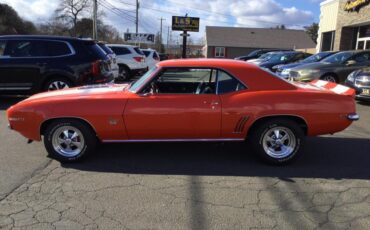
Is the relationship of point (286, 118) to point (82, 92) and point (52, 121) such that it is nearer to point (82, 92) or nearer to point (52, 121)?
point (82, 92)

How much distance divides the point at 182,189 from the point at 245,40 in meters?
59.3

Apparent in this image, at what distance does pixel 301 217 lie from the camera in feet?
12.1

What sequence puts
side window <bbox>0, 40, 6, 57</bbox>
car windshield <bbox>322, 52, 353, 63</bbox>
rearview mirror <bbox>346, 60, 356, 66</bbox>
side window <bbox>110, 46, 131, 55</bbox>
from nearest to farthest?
side window <bbox>0, 40, 6, 57</bbox>
rearview mirror <bbox>346, 60, 356, 66</bbox>
car windshield <bbox>322, 52, 353, 63</bbox>
side window <bbox>110, 46, 131, 55</bbox>

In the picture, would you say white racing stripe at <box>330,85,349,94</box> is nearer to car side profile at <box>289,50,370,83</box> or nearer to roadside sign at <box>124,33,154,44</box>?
car side profile at <box>289,50,370,83</box>

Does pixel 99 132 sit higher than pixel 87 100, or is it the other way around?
pixel 87 100

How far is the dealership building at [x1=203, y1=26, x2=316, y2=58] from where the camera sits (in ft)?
198

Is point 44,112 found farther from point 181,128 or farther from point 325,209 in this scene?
point 325,209

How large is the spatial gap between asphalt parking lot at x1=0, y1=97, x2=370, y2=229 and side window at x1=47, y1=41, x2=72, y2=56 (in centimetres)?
387

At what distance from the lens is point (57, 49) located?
31.1ft

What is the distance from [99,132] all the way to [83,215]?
159cm

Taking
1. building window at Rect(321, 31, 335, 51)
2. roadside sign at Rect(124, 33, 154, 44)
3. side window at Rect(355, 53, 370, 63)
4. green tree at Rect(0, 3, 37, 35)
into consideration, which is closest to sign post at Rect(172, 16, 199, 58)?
building window at Rect(321, 31, 335, 51)

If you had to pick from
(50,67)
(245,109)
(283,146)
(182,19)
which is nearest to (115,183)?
(245,109)

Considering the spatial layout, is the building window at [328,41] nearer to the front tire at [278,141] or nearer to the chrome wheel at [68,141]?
the front tire at [278,141]

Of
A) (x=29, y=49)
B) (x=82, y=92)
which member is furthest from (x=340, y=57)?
(x=82, y=92)
